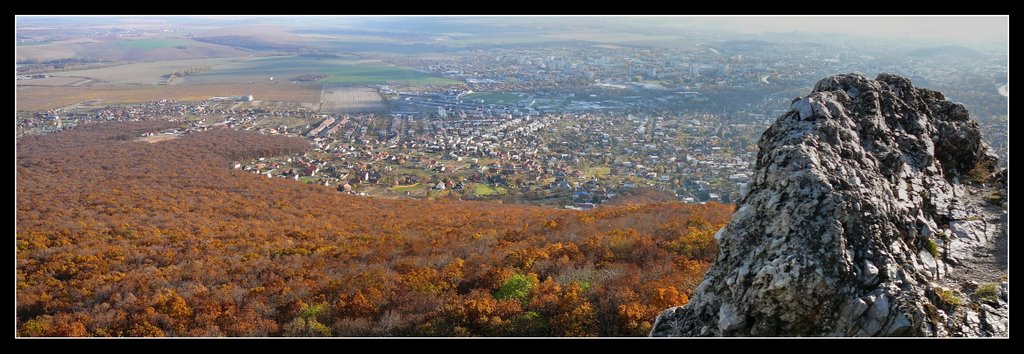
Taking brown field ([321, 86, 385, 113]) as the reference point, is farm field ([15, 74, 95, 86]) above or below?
above

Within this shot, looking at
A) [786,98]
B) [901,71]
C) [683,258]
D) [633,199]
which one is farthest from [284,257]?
[786,98]

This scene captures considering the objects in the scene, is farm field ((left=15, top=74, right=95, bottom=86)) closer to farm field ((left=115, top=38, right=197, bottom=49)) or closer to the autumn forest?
farm field ((left=115, top=38, right=197, bottom=49))

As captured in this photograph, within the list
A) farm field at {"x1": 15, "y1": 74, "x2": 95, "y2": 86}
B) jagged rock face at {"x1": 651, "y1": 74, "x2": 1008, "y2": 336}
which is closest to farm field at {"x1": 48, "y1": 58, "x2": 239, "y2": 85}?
farm field at {"x1": 15, "y1": 74, "x2": 95, "y2": 86}

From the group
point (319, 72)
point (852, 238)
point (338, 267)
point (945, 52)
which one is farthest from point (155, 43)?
point (852, 238)

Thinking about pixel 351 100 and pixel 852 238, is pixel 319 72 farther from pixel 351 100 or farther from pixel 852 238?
pixel 852 238

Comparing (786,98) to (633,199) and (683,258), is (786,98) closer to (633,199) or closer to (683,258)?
(633,199)

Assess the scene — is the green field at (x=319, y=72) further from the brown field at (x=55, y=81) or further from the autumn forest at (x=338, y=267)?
the autumn forest at (x=338, y=267)
